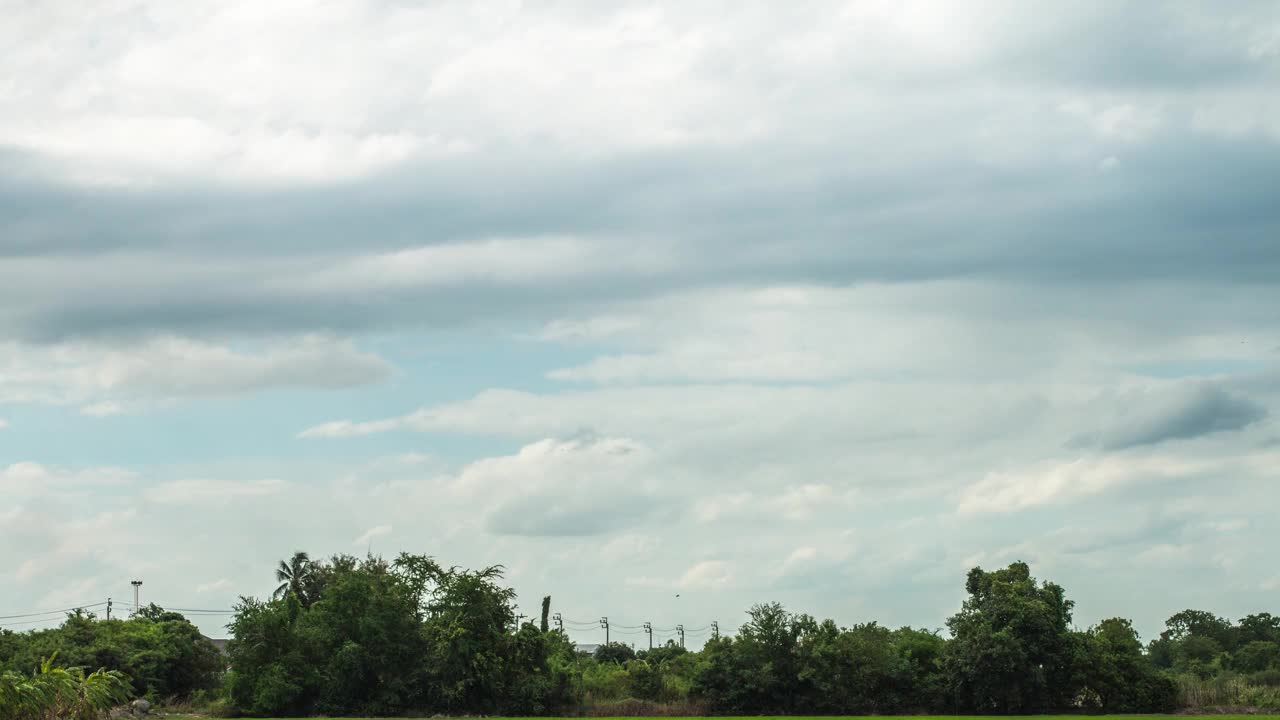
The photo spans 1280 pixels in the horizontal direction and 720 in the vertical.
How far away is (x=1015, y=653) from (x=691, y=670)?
1732cm

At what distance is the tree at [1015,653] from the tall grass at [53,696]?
139ft

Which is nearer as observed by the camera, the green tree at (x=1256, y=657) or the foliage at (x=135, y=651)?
the foliage at (x=135, y=651)

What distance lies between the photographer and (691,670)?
230ft

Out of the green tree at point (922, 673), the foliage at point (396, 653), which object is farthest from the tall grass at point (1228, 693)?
the foliage at point (396, 653)

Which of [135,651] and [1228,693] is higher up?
[135,651]

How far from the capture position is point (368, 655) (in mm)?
66500

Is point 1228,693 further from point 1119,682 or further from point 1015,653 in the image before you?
point 1015,653

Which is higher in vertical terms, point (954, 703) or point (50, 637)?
point (50, 637)

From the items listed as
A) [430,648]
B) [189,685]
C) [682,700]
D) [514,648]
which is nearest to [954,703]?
[682,700]

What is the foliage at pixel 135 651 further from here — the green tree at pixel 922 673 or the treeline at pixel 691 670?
the green tree at pixel 922 673

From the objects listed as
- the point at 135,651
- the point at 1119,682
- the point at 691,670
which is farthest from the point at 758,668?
the point at 135,651

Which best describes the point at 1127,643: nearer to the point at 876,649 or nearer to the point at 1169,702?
the point at 1169,702

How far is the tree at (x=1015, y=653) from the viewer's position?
6488 cm

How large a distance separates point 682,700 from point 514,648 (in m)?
9.91
